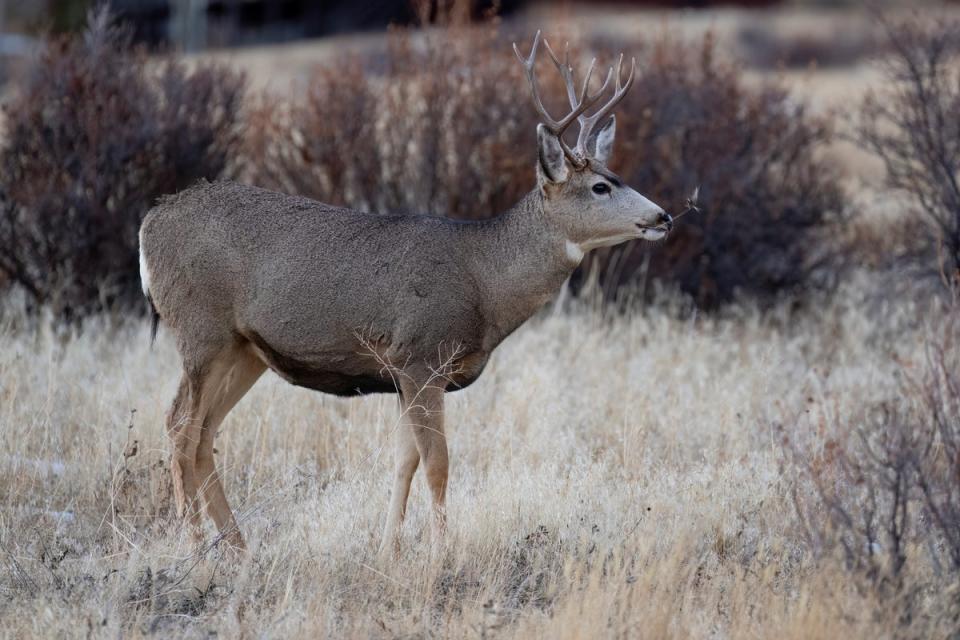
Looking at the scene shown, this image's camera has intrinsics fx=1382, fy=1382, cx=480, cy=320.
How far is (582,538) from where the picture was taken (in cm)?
619

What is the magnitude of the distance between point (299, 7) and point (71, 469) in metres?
28.7

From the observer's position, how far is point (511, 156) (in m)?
11.9

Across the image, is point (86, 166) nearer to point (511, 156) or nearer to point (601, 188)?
point (511, 156)

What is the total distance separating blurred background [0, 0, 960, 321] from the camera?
11.0 metres

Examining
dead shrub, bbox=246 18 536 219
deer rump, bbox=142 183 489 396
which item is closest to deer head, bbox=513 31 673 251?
deer rump, bbox=142 183 489 396

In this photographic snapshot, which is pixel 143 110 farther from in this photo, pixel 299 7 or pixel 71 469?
pixel 299 7

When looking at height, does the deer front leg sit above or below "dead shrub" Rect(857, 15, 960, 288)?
below

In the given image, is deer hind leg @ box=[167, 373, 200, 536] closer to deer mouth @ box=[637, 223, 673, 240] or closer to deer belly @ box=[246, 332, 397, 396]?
deer belly @ box=[246, 332, 397, 396]

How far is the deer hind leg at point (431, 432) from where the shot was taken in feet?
21.2

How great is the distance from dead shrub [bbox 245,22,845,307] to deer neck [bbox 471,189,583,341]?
4925mm

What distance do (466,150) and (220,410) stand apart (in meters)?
5.43

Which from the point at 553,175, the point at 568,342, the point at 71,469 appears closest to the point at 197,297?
the point at 71,469

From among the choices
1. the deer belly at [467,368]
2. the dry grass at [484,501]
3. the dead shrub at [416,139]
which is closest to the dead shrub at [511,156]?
the dead shrub at [416,139]

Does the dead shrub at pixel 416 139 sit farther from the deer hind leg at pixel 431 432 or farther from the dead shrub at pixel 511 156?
the deer hind leg at pixel 431 432
